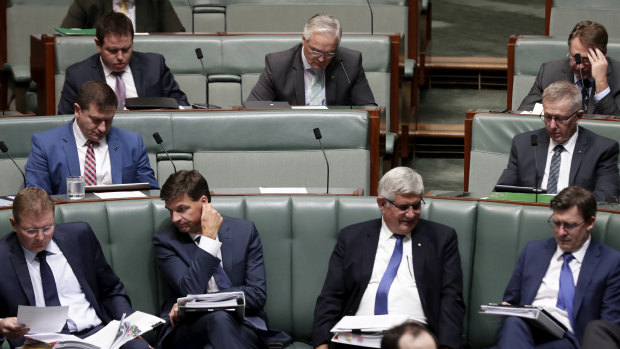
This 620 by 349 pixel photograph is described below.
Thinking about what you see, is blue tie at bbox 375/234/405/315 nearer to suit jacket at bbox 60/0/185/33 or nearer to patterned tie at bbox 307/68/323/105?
patterned tie at bbox 307/68/323/105

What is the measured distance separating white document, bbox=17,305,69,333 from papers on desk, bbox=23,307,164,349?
13 millimetres

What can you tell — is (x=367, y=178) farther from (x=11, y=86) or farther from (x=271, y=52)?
(x=11, y=86)

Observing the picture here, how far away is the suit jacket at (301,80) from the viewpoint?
384 cm

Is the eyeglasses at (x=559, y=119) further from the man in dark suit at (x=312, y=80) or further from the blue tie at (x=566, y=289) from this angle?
the man in dark suit at (x=312, y=80)

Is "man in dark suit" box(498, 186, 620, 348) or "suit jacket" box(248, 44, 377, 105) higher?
"suit jacket" box(248, 44, 377, 105)

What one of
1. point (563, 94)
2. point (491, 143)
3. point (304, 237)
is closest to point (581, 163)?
A: point (563, 94)

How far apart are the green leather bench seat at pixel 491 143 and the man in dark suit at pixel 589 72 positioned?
31 cm

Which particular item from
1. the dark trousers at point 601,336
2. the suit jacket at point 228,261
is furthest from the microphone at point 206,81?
the dark trousers at point 601,336

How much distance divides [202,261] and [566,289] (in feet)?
2.96

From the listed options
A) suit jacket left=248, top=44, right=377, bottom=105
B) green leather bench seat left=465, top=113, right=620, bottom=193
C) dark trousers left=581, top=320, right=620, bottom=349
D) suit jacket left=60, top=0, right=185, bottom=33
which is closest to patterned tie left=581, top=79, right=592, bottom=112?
green leather bench seat left=465, top=113, right=620, bottom=193

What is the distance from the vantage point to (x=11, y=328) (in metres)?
2.41

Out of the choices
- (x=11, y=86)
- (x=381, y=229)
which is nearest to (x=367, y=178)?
(x=381, y=229)

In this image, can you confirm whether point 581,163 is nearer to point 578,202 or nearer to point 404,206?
point 578,202

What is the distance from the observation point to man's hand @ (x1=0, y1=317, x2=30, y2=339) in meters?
2.41
